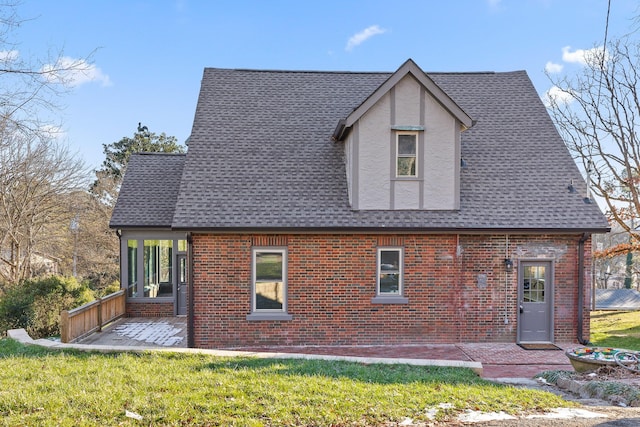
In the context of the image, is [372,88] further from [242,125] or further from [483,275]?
[483,275]

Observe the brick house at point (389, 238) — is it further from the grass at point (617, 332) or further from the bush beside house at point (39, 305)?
the bush beside house at point (39, 305)

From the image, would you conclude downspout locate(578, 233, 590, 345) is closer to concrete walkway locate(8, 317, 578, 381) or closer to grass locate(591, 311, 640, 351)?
concrete walkway locate(8, 317, 578, 381)

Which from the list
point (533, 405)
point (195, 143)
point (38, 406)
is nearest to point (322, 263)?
point (195, 143)

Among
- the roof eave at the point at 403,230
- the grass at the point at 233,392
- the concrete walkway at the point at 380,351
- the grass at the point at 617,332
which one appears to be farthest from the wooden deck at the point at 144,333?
the grass at the point at 617,332

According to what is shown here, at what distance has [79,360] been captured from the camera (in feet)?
25.7

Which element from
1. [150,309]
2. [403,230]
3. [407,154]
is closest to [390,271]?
[403,230]

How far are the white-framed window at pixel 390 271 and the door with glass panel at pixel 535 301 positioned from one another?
9.98 feet

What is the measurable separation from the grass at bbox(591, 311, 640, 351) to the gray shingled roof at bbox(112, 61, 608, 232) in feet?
15.5

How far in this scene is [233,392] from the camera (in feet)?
19.7

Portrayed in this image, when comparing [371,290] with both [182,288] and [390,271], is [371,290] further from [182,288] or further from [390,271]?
[182,288]

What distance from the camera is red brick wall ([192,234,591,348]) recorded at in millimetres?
11172

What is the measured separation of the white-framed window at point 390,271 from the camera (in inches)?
451

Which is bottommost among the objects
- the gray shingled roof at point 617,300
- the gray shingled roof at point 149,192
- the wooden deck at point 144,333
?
the gray shingled roof at point 617,300

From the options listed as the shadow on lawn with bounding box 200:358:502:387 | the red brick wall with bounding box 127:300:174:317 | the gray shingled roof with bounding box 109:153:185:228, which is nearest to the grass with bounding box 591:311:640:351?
the shadow on lawn with bounding box 200:358:502:387
